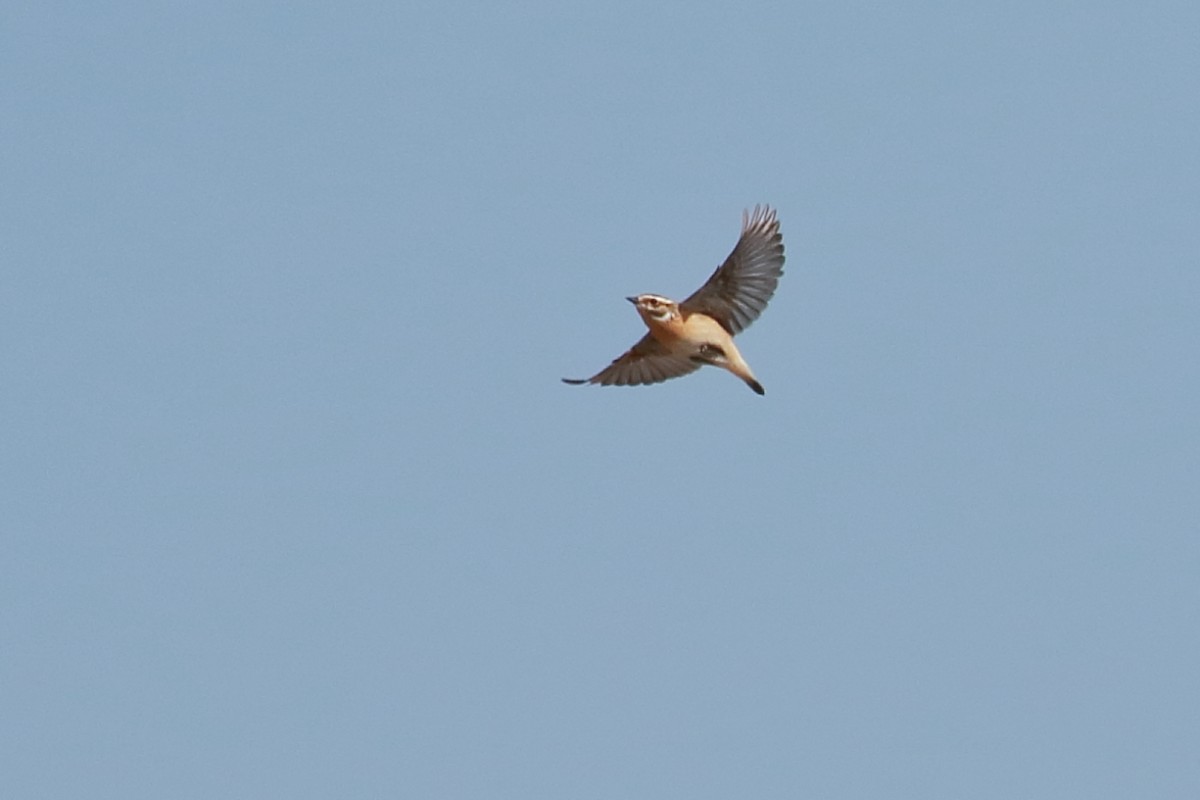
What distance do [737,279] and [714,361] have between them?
1254mm

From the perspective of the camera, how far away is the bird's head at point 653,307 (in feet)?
127

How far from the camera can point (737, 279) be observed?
3953cm

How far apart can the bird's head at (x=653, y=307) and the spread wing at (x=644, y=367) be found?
870 mm

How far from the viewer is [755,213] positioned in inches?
1575

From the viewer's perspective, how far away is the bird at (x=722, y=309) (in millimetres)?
38906

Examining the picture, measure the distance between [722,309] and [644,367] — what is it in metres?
1.81

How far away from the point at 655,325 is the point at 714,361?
3.32 feet

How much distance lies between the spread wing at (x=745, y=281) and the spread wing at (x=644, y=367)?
89 centimetres

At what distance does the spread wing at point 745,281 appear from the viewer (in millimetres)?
39406

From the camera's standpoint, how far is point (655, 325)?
39.0 meters

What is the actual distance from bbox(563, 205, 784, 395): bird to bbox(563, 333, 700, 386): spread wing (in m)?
0.01

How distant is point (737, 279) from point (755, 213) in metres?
1.12

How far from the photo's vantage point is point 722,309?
39.6 meters

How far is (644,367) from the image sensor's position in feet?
134
